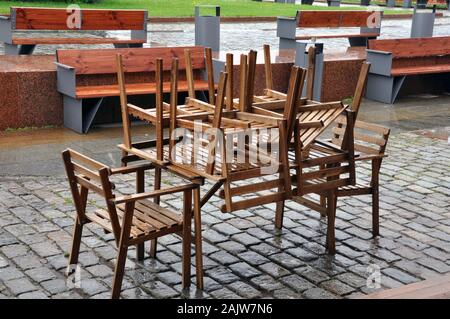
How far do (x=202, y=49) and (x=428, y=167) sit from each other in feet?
11.5

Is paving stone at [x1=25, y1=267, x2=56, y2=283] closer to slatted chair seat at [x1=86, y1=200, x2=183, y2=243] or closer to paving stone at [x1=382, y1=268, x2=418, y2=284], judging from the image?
slatted chair seat at [x1=86, y1=200, x2=183, y2=243]

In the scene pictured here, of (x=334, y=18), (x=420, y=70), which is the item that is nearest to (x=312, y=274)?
(x=420, y=70)

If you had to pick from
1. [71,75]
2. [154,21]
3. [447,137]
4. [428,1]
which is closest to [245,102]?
[71,75]

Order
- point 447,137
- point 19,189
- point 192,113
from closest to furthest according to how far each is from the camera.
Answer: point 192,113 → point 19,189 → point 447,137

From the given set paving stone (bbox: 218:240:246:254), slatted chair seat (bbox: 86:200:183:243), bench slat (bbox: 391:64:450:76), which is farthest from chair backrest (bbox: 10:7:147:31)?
slatted chair seat (bbox: 86:200:183:243)

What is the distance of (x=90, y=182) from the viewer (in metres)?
4.74

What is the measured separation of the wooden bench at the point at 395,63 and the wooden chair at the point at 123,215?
7.25 meters

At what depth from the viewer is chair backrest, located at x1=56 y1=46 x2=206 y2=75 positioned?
9.23m

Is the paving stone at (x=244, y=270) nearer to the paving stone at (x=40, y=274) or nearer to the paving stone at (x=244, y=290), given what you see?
the paving stone at (x=244, y=290)

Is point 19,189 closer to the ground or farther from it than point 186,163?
closer to the ground

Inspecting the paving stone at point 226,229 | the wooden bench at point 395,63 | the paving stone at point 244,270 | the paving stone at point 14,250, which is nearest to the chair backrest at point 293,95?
the paving stone at point 244,270

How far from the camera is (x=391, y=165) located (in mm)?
8203

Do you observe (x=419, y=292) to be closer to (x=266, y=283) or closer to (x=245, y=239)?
(x=266, y=283)

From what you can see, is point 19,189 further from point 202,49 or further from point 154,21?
point 154,21
